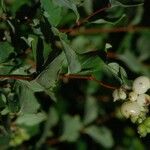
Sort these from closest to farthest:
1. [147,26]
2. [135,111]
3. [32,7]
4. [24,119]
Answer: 1. [135,111]
2. [32,7]
3. [24,119]
4. [147,26]

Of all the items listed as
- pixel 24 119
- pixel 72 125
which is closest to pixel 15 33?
pixel 24 119

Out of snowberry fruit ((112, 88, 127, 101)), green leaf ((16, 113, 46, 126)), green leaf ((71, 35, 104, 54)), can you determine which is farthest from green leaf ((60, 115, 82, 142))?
snowberry fruit ((112, 88, 127, 101))

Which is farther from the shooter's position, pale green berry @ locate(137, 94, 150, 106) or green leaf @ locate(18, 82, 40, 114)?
green leaf @ locate(18, 82, 40, 114)

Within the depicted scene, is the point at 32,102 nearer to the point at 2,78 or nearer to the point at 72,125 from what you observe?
the point at 2,78

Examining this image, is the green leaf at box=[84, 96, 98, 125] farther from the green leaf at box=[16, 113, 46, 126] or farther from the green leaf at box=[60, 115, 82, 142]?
the green leaf at box=[16, 113, 46, 126]

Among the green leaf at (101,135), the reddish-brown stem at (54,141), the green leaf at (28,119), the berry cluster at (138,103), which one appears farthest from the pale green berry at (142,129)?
the green leaf at (101,135)
